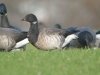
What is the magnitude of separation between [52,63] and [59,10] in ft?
113

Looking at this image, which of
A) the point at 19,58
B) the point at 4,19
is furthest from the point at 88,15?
the point at 19,58

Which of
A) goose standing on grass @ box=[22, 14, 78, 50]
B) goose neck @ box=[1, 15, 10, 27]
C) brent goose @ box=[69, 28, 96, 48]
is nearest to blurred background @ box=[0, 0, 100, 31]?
goose neck @ box=[1, 15, 10, 27]

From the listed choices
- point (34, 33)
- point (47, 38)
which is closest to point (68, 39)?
point (47, 38)

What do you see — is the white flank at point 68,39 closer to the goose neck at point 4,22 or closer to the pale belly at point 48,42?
the pale belly at point 48,42

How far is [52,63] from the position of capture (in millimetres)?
14883

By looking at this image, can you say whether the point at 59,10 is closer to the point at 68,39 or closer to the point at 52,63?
the point at 68,39

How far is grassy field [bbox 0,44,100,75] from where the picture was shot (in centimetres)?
1393

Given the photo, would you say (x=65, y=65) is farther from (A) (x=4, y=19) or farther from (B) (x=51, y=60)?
(A) (x=4, y=19)

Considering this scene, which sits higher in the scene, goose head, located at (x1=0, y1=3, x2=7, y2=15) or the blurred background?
goose head, located at (x1=0, y1=3, x2=7, y2=15)

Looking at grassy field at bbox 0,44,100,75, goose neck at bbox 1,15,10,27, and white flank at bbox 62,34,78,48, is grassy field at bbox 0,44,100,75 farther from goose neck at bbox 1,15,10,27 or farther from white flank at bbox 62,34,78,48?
goose neck at bbox 1,15,10,27

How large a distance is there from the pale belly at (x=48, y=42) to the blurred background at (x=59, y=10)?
2654 cm

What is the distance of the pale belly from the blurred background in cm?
2654

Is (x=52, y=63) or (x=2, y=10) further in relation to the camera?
(x=2, y=10)

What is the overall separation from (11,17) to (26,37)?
90.1 feet
